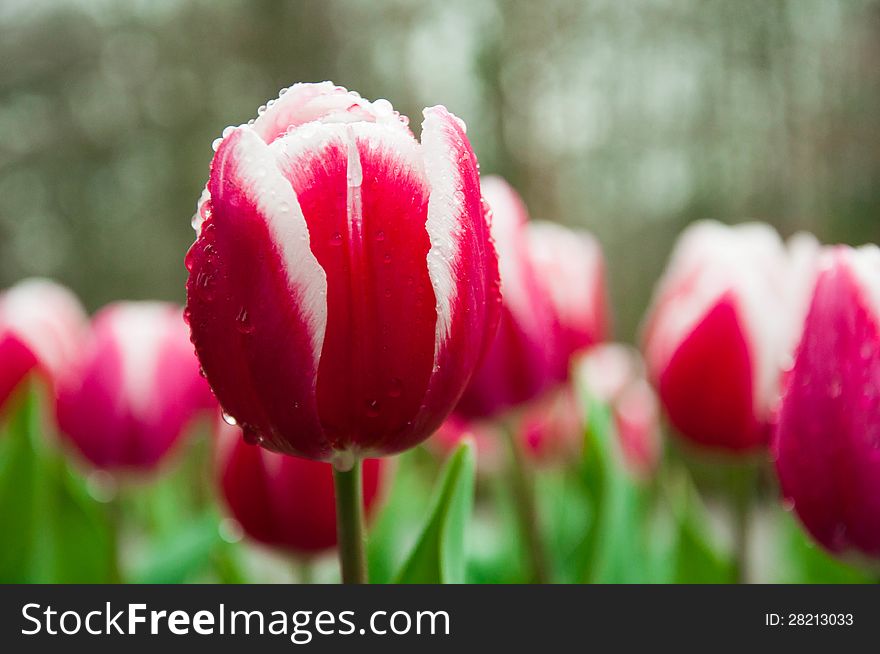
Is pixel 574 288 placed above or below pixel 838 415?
above

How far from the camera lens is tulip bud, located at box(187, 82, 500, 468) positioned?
13.4 inches

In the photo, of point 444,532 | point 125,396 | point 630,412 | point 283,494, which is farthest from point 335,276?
point 630,412

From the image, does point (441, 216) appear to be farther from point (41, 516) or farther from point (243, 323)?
point (41, 516)

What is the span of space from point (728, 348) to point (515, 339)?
15 centimetres

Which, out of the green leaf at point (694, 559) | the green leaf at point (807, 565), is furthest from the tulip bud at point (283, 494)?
the green leaf at point (807, 565)

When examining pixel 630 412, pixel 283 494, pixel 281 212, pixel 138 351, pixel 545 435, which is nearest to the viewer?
pixel 281 212

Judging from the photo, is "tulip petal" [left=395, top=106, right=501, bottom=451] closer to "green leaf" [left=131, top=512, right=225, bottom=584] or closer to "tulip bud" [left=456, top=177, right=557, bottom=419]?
"tulip bud" [left=456, top=177, right=557, bottom=419]

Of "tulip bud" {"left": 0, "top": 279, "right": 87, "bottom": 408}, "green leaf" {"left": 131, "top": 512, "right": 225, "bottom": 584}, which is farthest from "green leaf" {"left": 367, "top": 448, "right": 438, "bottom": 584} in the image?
"tulip bud" {"left": 0, "top": 279, "right": 87, "bottom": 408}

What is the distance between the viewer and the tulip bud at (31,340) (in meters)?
0.88

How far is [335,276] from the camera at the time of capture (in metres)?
0.35

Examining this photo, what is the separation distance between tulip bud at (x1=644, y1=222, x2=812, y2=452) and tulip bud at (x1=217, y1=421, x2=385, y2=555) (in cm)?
23

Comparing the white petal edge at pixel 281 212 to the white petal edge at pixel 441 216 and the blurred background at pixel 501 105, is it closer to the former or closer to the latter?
the white petal edge at pixel 441 216

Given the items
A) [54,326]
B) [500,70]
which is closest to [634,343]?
[500,70]

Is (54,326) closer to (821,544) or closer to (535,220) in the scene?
(821,544)
